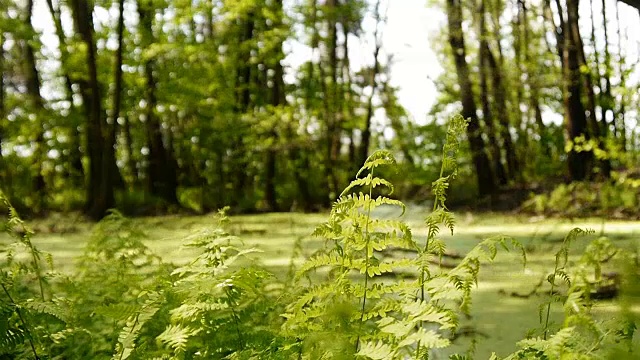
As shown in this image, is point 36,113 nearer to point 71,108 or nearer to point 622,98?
point 71,108

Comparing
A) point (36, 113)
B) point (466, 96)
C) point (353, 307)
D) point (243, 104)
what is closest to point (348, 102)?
point (243, 104)

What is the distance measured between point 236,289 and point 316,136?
307 inches

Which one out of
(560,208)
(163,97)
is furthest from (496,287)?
(163,97)

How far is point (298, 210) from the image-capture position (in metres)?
7.60

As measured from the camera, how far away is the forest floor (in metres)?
2.17

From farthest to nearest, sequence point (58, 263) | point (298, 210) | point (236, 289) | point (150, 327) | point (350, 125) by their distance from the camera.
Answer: point (350, 125) < point (298, 210) < point (58, 263) < point (150, 327) < point (236, 289)

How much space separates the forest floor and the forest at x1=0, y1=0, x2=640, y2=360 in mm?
22

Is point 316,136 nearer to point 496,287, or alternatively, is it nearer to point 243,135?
point 243,135

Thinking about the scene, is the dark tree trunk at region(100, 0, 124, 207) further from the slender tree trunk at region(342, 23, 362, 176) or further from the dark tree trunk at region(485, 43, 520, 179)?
the dark tree trunk at region(485, 43, 520, 179)

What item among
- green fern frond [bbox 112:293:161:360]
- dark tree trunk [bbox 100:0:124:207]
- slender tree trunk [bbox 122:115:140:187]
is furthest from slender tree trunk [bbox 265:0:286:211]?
green fern frond [bbox 112:293:161:360]

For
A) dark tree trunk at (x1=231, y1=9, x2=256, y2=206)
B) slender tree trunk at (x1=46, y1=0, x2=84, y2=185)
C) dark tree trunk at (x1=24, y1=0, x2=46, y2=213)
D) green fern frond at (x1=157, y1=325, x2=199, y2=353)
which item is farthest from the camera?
dark tree trunk at (x1=231, y1=9, x2=256, y2=206)

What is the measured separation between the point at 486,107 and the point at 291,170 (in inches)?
121

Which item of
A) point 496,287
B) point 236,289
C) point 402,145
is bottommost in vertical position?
point 496,287

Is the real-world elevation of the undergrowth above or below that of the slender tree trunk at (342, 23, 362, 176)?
below
